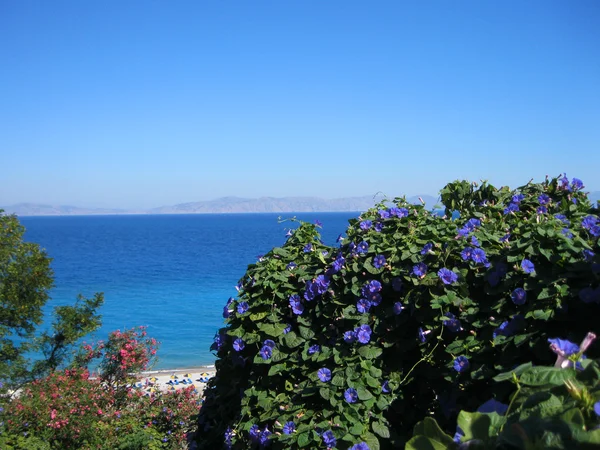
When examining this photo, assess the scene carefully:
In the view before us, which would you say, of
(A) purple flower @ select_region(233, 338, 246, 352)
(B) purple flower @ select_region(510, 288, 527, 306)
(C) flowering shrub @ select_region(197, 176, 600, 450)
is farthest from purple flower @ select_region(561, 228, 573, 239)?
(A) purple flower @ select_region(233, 338, 246, 352)

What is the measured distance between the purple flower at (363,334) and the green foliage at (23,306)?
22.9ft

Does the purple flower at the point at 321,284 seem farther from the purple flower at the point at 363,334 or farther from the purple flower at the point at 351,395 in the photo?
the purple flower at the point at 351,395

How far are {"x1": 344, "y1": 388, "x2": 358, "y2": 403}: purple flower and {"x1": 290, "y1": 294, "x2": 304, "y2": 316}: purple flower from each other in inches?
20.7

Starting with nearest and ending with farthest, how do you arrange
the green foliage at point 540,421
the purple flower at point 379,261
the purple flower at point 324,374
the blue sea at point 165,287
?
1. the green foliage at point 540,421
2. the purple flower at point 324,374
3. the purple flower at point 379,261
4. the blue sea at point 165,287

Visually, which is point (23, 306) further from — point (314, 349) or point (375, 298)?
point (375, 298)

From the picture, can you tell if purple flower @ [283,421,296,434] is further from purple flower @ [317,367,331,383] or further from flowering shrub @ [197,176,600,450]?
purple flower @ [317,367,331,383]

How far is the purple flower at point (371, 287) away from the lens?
102 inches

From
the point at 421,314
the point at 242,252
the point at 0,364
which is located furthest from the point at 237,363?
the point at 242,252

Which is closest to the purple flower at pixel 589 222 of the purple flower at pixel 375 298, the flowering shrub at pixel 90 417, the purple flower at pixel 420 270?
the purple flower at pixel 420 270

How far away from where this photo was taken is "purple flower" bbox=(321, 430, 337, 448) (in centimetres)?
238

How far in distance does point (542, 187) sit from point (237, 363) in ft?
6.38

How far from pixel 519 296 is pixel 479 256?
262 millimetres

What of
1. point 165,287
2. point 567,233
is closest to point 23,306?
point 567,233

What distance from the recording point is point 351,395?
2.45 meters
